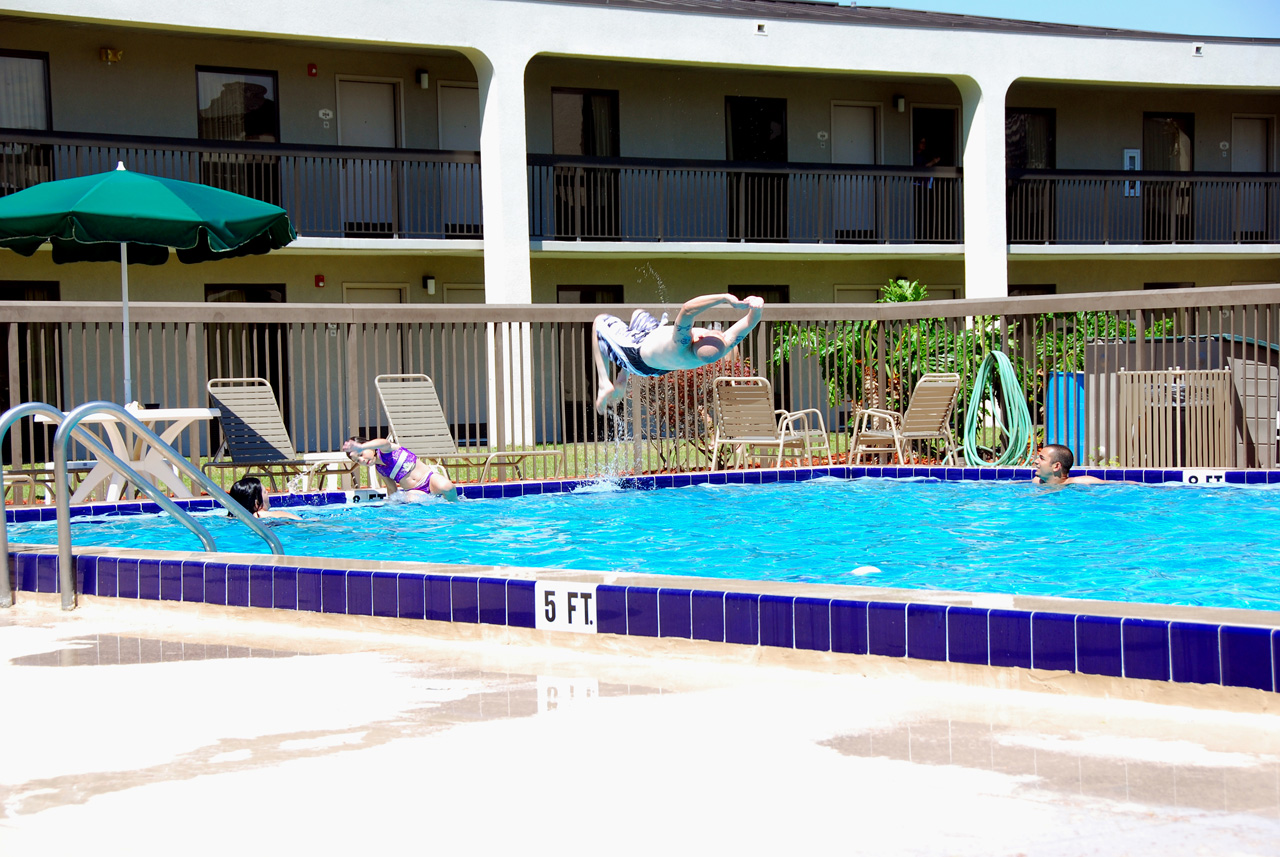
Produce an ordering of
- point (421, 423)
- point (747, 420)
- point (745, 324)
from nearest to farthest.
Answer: point (745, 324) → point (421, 423) → point (747, 420)

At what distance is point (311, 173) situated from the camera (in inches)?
713

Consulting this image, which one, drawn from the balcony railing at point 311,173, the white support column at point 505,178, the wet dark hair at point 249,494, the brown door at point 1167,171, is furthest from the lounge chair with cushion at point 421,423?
the brown door at point 1167,171

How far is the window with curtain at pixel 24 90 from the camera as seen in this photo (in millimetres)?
17219

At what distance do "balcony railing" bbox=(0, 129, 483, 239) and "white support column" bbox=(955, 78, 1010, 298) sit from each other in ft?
25.1

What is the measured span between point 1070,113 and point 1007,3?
14.5 metres

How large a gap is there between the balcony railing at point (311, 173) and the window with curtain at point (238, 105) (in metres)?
0.92

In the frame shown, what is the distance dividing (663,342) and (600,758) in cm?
534

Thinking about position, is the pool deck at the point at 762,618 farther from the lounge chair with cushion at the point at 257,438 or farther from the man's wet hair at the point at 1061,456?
the man's wet hair at the point at 1061,456

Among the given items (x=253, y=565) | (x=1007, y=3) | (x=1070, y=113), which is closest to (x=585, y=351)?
(x=253, y=565)

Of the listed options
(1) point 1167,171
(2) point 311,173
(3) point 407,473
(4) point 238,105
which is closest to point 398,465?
(3) point 407,473

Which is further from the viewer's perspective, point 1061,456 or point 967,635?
point 1061,456

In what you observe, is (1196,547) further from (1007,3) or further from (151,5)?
(1007,3)

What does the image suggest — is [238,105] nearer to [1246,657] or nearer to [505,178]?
[505,178]

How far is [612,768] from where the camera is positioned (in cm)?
324
